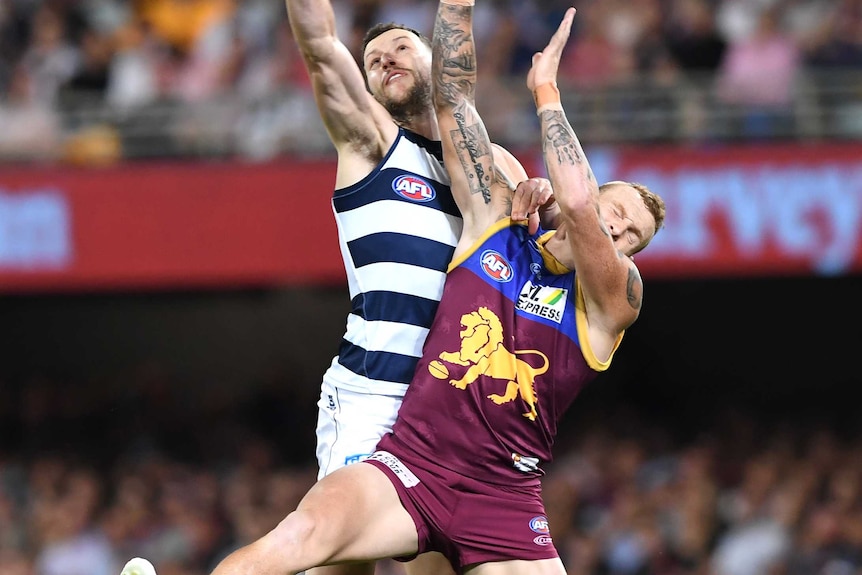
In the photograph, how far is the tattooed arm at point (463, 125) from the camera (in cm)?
529

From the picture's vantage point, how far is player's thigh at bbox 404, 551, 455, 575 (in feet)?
17.5

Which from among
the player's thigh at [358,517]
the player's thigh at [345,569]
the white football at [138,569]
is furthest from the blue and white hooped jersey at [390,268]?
the white football at [138,569]

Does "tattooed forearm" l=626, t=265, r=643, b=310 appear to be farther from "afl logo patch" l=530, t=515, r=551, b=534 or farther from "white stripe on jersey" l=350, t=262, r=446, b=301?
"afl logo patch" l=530, t=515, r=551, b=534

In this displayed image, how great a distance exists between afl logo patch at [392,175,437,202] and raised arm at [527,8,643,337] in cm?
54

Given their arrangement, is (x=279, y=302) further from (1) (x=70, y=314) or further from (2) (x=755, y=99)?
(2) (x=755, y=99)

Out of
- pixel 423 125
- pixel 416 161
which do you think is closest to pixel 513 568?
pixel 416 161

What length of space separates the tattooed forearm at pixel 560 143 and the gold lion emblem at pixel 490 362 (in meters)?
0.63

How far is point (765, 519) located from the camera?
9695mm

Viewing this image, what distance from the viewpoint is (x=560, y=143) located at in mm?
5051

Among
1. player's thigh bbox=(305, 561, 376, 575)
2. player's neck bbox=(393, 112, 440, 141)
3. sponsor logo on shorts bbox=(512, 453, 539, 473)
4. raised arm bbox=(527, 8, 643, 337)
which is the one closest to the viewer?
raised arm bbox=(527, 8, 643, 337)

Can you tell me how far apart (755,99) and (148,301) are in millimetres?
7225

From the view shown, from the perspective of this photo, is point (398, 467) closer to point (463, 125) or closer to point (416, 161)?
point (416, 161)

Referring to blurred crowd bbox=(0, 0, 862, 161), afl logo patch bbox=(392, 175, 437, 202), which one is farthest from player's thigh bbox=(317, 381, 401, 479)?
blurred crowd bbox=(0, 0, 862, 161)

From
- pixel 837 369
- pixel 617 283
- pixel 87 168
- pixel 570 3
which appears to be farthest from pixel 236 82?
pixel 617 283
